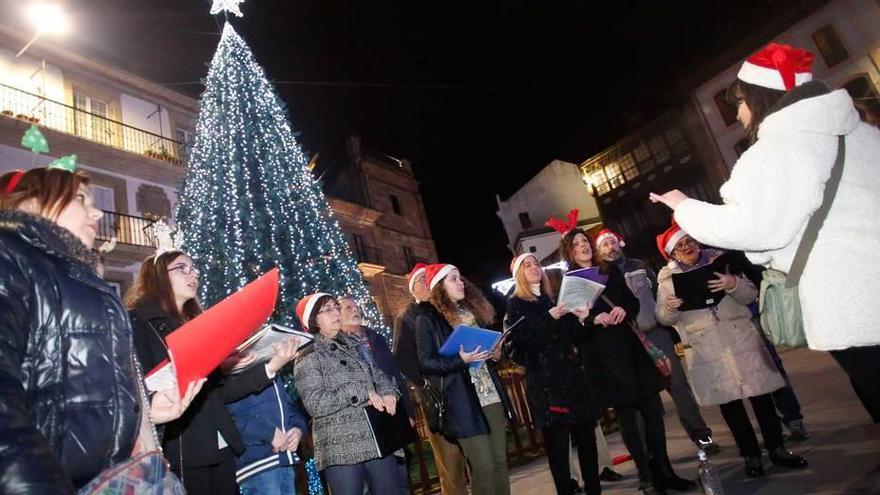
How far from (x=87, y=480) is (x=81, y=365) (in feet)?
0.96

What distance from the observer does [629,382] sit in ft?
12.4

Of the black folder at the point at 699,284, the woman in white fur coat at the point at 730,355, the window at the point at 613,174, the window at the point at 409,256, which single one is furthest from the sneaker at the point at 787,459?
the window at the point at 613,174

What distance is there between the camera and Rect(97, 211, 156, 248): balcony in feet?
44.8

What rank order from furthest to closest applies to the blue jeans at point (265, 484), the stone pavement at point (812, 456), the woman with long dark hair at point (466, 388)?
the woman with long dark hair at point (466, 388)
the stone pavement at point (812, 456)
the blue jeans at point (265, 484)

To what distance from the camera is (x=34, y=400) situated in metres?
1.21

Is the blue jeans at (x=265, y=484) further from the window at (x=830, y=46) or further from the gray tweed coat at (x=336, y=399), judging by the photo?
the window at (x=830, y=46)

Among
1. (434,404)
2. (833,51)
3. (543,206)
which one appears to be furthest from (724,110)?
(434,404)

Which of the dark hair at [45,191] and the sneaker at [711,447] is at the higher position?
the dark hair at [45,191]

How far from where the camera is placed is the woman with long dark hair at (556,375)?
362 centimetres

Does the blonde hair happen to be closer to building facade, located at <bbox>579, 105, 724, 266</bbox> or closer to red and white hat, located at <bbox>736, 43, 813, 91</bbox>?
red and white hat, located at <bbox>736, 43, 813, 91</bbox>

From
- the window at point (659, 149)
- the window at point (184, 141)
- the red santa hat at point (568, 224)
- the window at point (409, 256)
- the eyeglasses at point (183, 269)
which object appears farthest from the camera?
the window at point (659, 149)

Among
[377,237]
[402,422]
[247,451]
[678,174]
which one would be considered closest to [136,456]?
[247,451]

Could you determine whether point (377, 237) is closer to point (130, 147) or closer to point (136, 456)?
point (130, 147)

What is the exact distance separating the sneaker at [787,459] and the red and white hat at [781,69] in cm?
300
